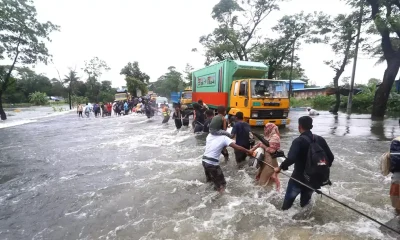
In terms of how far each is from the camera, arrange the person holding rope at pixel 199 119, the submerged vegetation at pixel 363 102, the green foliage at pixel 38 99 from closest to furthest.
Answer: the person holding rope at pixel 199 119 < the submerged vegetation at pixel 363 102 < the green foliage at pixel 38 99

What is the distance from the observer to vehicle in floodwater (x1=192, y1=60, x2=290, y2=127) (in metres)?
10.1

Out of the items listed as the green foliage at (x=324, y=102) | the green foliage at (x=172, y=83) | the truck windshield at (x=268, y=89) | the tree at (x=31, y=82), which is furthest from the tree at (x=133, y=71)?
the truck windshield at (x=268, y=89)

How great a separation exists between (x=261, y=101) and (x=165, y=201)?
661 cm

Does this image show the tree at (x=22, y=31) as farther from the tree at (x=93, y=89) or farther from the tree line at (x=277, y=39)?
the tree at (x=93, y=89)

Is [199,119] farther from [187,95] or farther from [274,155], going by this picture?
[187,95]

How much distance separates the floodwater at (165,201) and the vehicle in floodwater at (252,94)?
9.42 feet

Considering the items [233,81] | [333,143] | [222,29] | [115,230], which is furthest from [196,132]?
[222,29]

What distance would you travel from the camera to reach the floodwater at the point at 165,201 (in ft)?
11.8

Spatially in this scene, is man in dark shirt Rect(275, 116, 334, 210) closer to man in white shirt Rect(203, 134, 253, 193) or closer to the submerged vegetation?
man in white shirt Rect(203, 134, 253, 193)

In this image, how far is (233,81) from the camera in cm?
1147

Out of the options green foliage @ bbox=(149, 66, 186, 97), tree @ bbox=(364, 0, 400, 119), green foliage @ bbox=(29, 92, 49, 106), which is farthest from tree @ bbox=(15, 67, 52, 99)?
tree @ bbox=(364, 0, 400, 119)

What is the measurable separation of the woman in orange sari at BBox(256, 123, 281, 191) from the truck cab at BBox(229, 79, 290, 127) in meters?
5.24

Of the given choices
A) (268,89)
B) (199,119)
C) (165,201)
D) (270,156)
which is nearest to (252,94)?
(268,89)

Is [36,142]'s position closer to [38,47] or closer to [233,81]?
[233,81]
